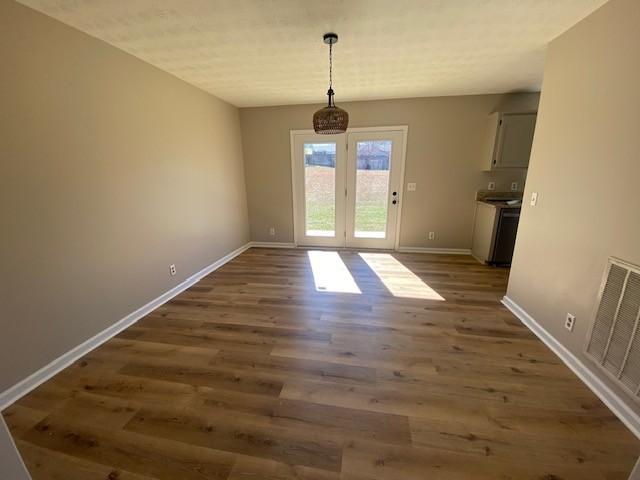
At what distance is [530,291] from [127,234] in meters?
3.78

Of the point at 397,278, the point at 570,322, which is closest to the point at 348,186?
the point at 397,278

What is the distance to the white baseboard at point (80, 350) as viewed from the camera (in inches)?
66.6

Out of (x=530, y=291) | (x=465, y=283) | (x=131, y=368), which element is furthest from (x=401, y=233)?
(x=131, y=368)

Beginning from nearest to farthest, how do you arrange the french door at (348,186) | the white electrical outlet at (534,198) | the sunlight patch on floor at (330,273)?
the white electrical outlet at (534,198) → the sunlight patch on floor at (330,273) → the french door at (348,186)

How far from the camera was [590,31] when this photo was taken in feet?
6.04

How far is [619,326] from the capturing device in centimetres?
156

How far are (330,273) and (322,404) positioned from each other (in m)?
2.13

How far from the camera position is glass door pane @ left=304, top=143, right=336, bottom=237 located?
173 inches

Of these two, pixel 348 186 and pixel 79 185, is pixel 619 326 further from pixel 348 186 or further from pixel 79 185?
pixel 79 185

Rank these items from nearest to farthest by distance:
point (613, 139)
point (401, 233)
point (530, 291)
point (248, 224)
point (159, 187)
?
point (613, 139)
point (530, 291)
point (159, 187)
point (401, 233)
point (248, 224)

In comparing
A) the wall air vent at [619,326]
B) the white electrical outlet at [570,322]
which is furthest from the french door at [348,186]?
the wall air vent at [619,326]

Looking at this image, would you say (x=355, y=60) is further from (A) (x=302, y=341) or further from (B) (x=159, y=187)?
(A) (x=302, y=341)

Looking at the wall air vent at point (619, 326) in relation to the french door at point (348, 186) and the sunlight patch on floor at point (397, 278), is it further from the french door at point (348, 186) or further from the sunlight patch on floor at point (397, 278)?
the french door at point (348, 186)

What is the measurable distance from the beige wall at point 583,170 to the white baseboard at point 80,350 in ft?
12.1
